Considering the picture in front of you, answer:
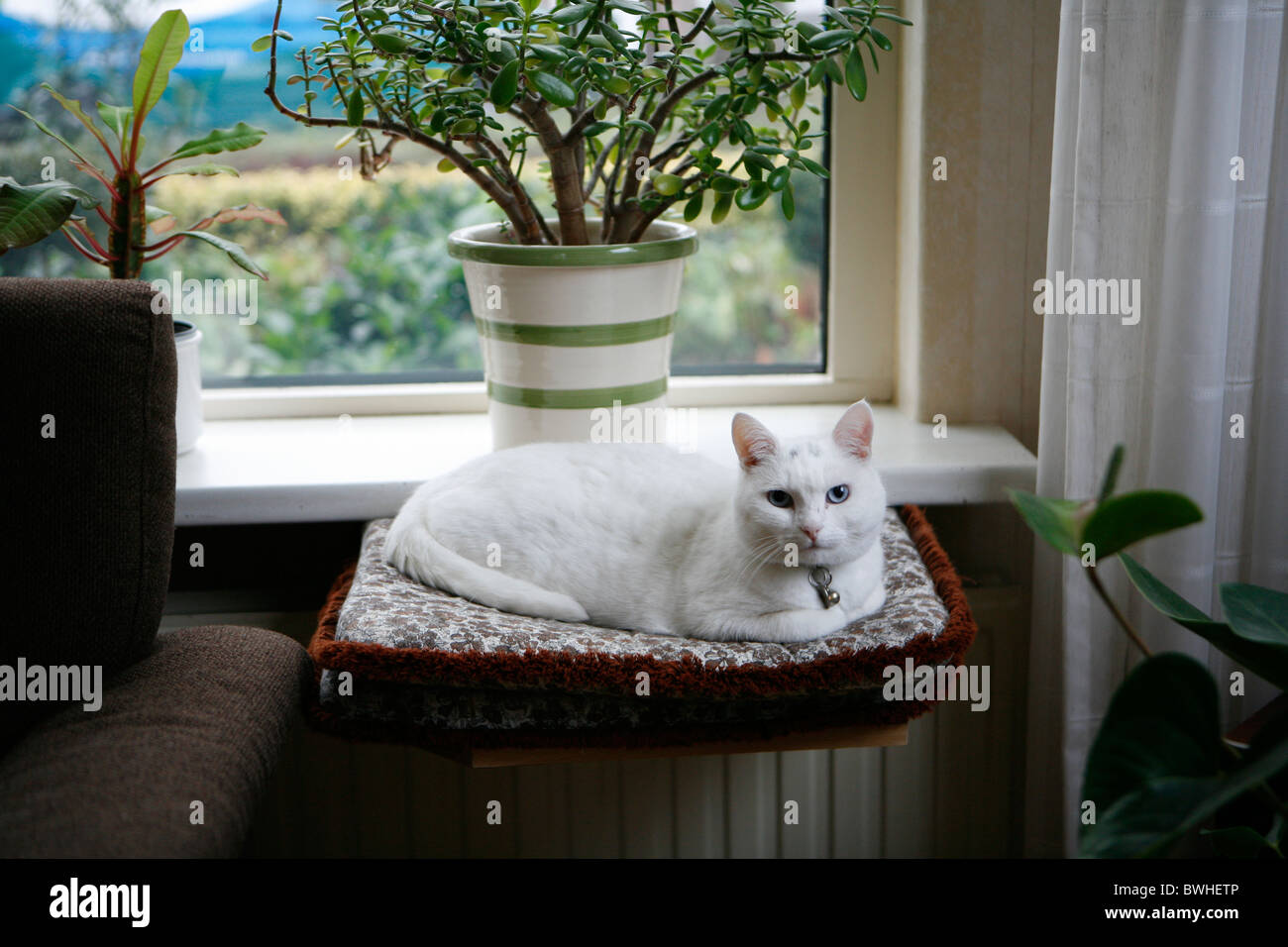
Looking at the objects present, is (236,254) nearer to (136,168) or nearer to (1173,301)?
(136,168)

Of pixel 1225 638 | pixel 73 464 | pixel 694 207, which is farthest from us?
pixel 694 207

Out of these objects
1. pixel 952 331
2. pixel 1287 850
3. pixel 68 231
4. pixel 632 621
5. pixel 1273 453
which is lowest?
pixel 1287 850

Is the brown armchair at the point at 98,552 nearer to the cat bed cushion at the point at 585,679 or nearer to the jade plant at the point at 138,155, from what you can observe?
the cat bed cushion at the point at 585,679

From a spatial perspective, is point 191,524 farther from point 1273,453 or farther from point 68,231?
point 1273,453

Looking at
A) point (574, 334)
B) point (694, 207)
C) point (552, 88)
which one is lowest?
point (574, 334)

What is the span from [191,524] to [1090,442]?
1.04 m

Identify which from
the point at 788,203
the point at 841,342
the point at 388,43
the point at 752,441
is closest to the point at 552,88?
the point at 388,43

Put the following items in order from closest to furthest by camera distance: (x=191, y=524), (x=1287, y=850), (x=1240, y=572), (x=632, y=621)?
(x=1287, y=850) → (x=632, y=621) → (x=1240, y=572) → (x=191, y=524)

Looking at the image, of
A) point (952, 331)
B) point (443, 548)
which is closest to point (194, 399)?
point (443, 548)

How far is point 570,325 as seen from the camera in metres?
1.20

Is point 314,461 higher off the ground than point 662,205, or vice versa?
point 662,205

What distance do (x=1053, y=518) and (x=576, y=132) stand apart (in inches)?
30.0

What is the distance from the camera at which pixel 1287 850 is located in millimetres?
846

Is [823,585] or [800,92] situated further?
[800,92]
